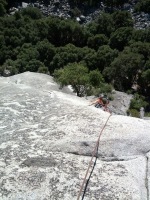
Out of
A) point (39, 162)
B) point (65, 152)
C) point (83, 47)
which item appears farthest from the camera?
point (83, 47)

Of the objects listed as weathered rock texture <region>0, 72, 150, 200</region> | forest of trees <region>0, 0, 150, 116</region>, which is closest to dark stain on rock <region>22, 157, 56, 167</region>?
weathered rock texture <region>0, 72, 150, 200</region>

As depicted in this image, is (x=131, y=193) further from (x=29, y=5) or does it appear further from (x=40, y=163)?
(x=29, y=5)

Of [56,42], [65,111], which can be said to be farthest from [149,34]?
[65,111]

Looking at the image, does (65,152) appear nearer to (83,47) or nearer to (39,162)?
(39,162)

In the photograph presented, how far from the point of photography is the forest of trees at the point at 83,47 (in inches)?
2896

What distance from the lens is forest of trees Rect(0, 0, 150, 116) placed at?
73562 mm

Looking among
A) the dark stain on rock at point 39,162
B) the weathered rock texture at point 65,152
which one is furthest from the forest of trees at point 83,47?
the dark stain on rock at point 39,162

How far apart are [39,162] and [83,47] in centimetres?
7676

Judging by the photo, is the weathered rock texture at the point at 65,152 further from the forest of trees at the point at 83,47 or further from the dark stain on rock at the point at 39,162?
the forest of trees at the point at 83,47

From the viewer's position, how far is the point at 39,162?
42.3ft

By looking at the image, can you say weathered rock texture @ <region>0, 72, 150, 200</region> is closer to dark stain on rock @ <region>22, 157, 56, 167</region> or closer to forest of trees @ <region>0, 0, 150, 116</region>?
dark stain on rock @ <region>22, 157, 56, 167</region>

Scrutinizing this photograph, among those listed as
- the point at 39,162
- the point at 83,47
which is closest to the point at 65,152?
the point at 39,162

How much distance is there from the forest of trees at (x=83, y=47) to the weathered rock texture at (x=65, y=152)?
156ft

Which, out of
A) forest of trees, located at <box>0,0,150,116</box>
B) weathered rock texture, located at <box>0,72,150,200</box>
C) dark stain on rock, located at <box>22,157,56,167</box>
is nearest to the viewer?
weathered rock texture, located at <box>0,72,150,200</box>
